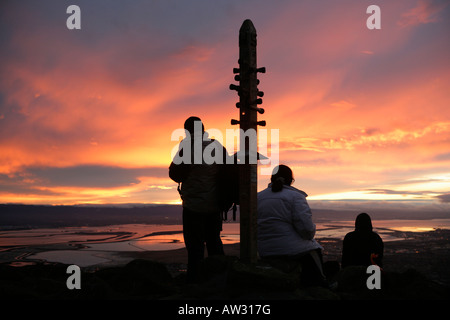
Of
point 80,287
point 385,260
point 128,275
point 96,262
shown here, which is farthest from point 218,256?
point 96,262

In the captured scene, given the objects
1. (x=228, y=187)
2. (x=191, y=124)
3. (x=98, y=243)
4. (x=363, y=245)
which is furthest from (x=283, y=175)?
(x=98, y=243)

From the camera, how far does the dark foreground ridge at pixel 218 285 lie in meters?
5.31

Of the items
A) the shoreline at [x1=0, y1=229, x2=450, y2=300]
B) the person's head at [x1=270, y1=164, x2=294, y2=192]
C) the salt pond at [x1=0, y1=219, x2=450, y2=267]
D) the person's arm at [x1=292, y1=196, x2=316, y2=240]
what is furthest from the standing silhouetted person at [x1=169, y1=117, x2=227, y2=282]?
the salt pond at [x1=0, y1=219, x2=450, y2=267]

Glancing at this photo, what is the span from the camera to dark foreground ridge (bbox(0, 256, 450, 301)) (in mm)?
5312

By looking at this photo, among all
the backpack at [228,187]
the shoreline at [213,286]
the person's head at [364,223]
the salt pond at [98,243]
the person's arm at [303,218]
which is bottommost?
the salt pond at [98,243]

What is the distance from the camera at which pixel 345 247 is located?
7.71 meters

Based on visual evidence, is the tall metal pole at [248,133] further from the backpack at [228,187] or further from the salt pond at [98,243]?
the salt pond at [98,243]

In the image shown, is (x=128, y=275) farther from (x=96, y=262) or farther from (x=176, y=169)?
(x=96, y=262)

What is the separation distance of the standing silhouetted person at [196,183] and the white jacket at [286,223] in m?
0.89

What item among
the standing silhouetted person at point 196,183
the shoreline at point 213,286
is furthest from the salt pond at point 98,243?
the standing silhouetted person at point 196,183

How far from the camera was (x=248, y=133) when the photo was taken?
640 cm

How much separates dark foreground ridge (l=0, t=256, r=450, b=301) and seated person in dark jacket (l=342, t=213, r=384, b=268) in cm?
51

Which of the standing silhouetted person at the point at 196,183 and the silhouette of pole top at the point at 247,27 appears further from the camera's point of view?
the silhouette of pole top at the point at 247,27
